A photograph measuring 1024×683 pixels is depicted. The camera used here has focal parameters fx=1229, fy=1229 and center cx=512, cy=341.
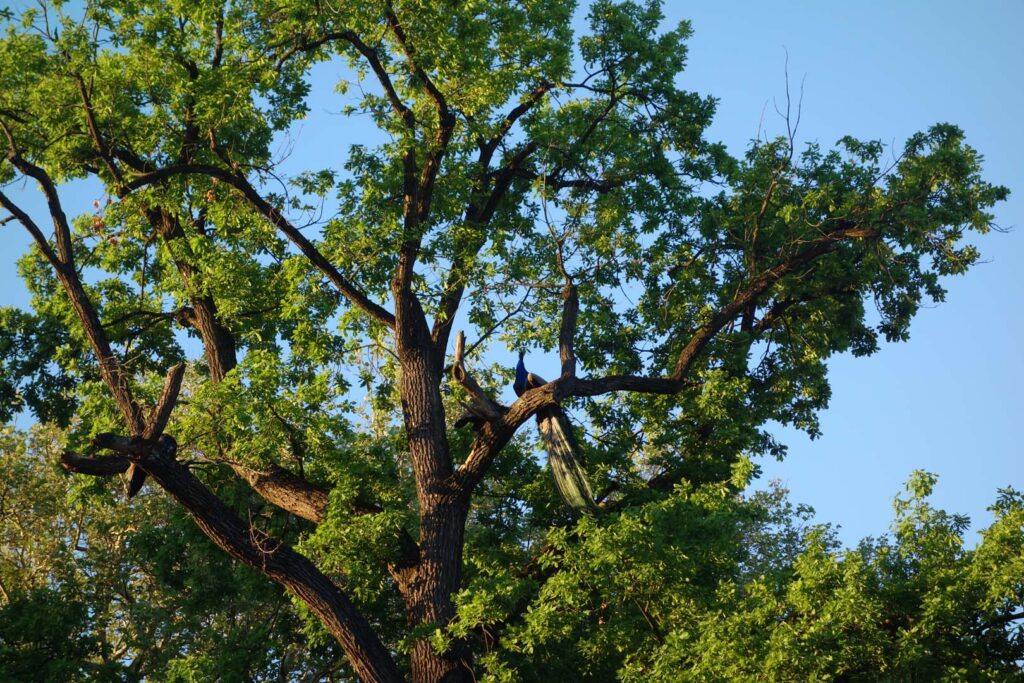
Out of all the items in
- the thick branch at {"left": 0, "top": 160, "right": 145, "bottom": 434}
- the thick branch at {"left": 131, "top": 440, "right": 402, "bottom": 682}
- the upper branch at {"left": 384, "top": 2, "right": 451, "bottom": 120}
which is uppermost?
the upper branch at {"left": 384, "top": 2, "right": 451, "bottom": 120}

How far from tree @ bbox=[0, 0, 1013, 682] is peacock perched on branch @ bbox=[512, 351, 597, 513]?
42cm

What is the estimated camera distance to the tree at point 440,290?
14320mm

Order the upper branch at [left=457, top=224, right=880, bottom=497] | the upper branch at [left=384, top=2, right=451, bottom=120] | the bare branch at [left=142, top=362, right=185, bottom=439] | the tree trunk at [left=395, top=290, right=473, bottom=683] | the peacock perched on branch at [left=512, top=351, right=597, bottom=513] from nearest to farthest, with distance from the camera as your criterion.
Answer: the bare branch at [left=142, top=362, right=185, bottom=439] → the tree trunk at [left=395, top=290, right=473, bottom=683] → the upper branch at [left=457, top=224, right=880, bottom=497] → the peacock perched on branch at [left=512, top=351, right=597, bottom=513] → the upper branch at [left=384, top=2, right=451, bottom=120]

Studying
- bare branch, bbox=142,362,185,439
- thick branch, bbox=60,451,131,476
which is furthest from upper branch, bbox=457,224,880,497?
thick branch, bbox=60,451,131,476

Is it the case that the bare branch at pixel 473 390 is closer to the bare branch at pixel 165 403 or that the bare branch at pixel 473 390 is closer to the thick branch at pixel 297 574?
the thick branch at pixel 297 574

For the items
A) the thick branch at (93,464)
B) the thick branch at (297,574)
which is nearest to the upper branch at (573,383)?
the thick branch at (297,574)

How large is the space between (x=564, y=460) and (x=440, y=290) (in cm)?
312

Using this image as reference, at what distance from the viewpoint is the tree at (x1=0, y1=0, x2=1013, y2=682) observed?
47.0ft

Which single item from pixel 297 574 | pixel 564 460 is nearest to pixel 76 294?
pixel 297 574

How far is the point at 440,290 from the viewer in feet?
54.2

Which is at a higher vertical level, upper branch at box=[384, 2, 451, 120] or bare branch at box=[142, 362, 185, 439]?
upper branch at box=[384, 2, 451, 120]

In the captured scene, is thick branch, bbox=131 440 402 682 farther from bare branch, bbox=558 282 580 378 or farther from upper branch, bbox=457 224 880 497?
bare branch, bbox=558 282 580 378

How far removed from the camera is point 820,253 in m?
16.9

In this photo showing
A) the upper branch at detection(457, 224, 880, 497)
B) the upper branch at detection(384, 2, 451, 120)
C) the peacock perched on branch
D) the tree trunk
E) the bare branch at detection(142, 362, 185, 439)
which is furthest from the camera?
the upper branch at detection(384, 2, 451, 120)
